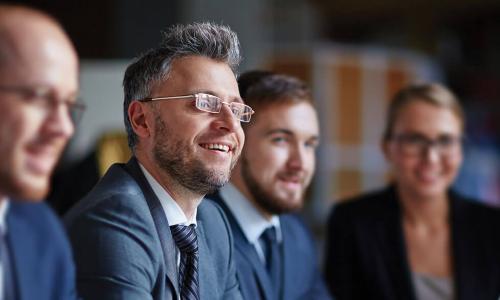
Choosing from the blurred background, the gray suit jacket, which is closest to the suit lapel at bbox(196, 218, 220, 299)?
the gray suit jacket

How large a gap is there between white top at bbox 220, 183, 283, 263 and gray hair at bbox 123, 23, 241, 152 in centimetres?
53

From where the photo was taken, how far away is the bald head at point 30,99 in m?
0.88

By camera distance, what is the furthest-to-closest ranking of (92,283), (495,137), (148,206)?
1. (495,137)
2. (148,206)
3. (92,283)

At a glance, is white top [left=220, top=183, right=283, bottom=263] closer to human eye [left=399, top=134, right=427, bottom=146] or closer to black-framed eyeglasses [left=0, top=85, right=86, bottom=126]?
human eye [left=399, top=134, right=427, bottom=146]

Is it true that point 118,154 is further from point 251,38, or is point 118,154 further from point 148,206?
point 251,38

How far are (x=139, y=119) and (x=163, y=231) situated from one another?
0.71 ft

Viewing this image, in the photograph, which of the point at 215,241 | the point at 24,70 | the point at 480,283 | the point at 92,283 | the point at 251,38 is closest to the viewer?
the point at 24,70

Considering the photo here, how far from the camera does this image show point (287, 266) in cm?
189

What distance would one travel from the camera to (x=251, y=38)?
630cm

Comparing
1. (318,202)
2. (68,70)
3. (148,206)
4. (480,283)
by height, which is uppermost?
(68,70)

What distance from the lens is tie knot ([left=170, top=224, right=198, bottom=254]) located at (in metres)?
1.30

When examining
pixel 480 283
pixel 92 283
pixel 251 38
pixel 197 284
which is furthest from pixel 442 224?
pixel 251 38

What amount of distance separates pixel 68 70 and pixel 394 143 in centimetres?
166

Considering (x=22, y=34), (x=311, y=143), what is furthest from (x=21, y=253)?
(x=311, y=143)
